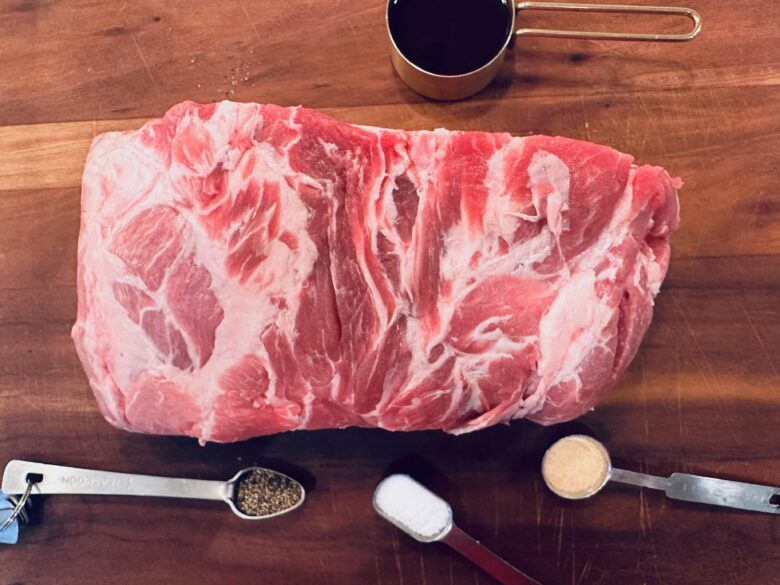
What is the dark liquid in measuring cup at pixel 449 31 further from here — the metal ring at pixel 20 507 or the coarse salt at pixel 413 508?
the metal ring at pixel 20 507

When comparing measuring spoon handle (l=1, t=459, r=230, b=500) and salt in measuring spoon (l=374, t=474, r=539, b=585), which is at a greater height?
measuring spoon handle (l=1, t=459, r=230, b=500)

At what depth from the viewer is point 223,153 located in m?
2.44

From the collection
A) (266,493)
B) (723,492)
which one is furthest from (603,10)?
(266,493)

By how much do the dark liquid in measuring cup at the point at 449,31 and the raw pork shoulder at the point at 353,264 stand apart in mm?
436

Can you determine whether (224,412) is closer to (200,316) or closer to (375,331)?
(200,316)

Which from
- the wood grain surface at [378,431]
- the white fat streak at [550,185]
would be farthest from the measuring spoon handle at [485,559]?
the white fat streak at [550,185]

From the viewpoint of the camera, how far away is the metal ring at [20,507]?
2863 mm

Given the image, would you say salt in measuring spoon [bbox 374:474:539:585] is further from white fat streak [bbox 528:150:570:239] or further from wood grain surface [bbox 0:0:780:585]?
white fat streak [bbox 528:150:570:239]

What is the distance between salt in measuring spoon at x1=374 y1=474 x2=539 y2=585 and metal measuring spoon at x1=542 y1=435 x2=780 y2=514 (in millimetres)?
436

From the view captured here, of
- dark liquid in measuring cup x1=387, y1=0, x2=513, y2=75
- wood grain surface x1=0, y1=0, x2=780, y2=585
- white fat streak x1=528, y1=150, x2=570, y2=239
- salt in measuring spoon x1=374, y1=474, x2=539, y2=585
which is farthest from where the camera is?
wood grain surface x1=0, y1=0, x2=780, y2=585

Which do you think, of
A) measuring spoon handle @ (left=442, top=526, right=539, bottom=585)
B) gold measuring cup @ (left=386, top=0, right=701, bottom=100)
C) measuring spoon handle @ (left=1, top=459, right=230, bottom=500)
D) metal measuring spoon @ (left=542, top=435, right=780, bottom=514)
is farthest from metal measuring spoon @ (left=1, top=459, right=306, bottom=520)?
gold measuring cup @ (left=386, top=0, right=701, bottom=100)

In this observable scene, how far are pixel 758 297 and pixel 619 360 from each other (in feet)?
3.02

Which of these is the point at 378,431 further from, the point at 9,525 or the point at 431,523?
the point at 9,525

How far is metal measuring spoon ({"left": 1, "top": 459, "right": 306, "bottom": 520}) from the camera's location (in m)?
2.86
